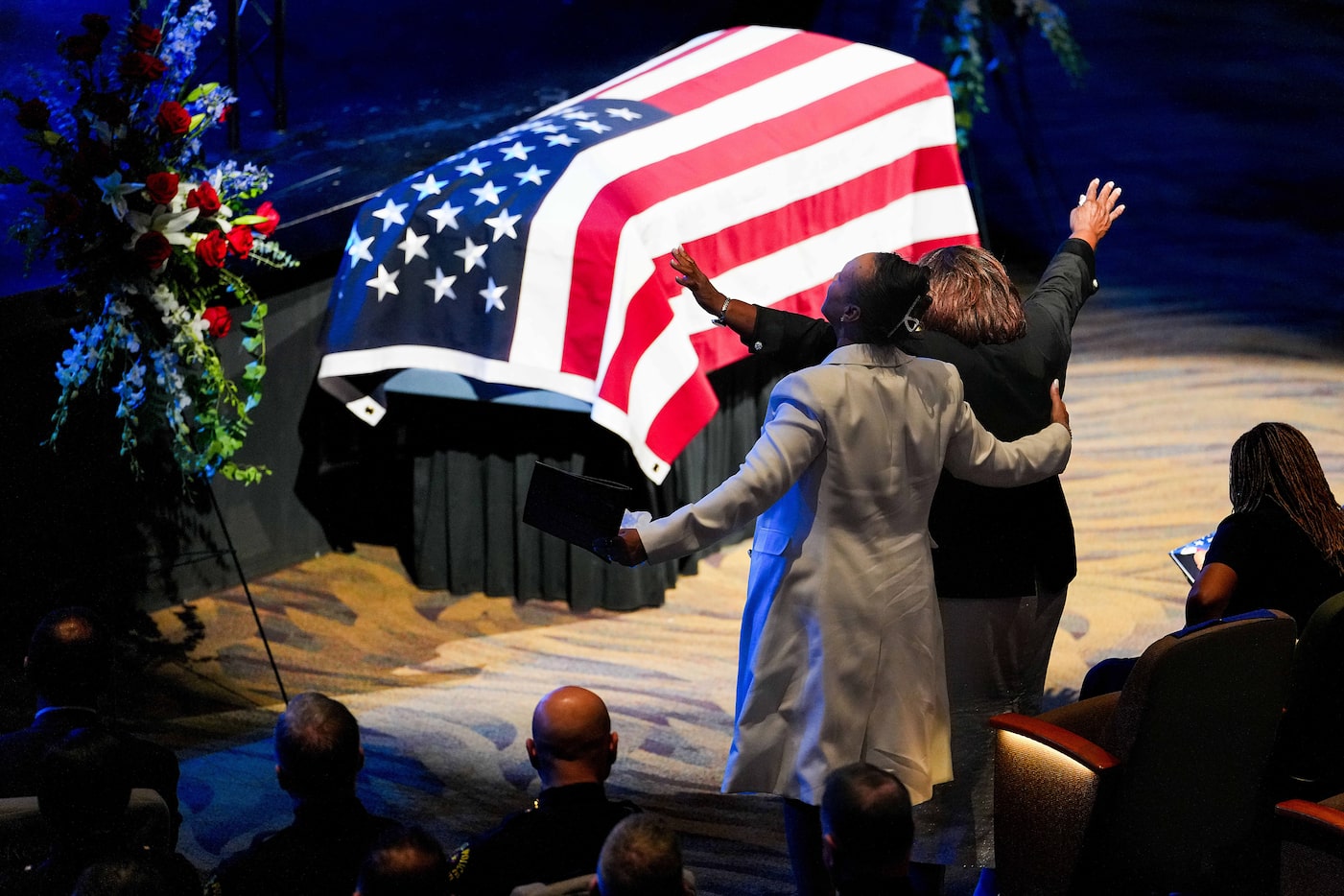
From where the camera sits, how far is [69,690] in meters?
2.24

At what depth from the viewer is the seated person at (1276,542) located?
2555mm

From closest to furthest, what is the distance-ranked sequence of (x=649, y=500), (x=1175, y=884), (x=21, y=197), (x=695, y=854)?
(x=1175, y=884) → (x=695, y=854) → (x=21, y=197) → (x=649, y=500)

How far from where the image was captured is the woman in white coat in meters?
2.28

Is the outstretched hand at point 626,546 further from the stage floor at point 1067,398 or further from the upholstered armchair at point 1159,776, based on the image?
the stage floor at point 1067,398

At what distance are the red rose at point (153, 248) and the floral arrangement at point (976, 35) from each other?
16.9 ft

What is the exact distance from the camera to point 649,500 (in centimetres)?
454

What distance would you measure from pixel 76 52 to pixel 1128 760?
258cm

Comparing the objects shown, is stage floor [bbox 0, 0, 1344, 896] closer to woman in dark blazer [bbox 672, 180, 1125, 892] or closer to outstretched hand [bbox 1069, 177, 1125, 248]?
woman in dark blazer [bbox 672, 180, 1125, 892]

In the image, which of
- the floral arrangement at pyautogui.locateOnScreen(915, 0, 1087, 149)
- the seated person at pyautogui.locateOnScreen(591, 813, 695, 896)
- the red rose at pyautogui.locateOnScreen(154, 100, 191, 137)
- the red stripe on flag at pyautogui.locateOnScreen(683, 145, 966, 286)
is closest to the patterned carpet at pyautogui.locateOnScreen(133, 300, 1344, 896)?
the red stripe on flag at pyautogui.locateOnScreen(683, 145, 966, 286)

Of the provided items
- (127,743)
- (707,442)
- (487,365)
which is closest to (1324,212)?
(707,442)

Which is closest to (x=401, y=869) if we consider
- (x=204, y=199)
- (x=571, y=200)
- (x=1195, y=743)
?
(x=1195, y=743)

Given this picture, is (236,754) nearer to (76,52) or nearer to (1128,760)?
(76,52)

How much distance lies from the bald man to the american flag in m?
1.87

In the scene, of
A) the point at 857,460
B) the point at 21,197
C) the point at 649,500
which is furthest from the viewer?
the point at 649,500
